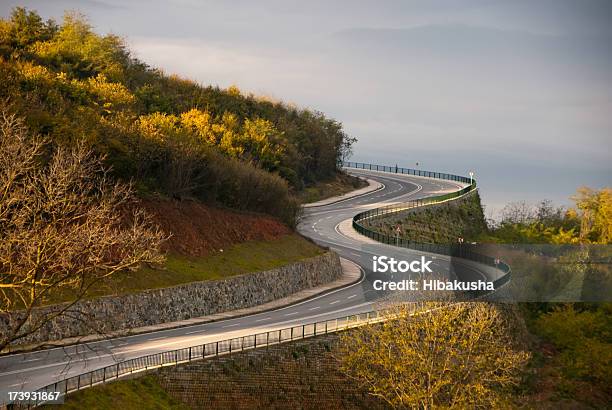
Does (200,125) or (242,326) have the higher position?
(200,125)

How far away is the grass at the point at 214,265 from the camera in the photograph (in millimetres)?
49938

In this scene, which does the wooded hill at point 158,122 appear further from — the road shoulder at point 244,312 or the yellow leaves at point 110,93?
the road shoulder at point 244,312

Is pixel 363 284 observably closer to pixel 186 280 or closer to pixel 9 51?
pixel 186 280

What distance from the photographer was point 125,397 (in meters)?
36.8

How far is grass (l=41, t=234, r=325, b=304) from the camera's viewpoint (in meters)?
49.9

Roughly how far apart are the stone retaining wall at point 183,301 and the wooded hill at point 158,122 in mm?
8349

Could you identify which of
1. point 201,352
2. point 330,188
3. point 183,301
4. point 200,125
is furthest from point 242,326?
point 330,188

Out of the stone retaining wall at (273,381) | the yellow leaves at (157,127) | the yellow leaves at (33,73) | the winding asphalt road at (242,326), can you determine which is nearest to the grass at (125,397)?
the stone retaining wall at (273,381)

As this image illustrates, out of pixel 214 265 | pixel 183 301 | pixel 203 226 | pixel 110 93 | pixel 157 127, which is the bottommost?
pixel 183 301

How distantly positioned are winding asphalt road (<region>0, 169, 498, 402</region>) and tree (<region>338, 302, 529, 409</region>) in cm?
504

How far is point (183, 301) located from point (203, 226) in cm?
1236

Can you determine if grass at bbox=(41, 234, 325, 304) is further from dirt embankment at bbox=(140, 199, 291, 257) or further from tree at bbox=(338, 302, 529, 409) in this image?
tree at bbox=(338, 302, 529, 409)

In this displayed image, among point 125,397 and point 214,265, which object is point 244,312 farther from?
point 125,397

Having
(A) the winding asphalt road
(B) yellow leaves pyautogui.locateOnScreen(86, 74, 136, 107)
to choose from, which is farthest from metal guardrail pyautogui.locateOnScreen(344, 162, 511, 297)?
(B) yellow leaves pyautogui.locateOnScreen(86, 74, 136, 107)
